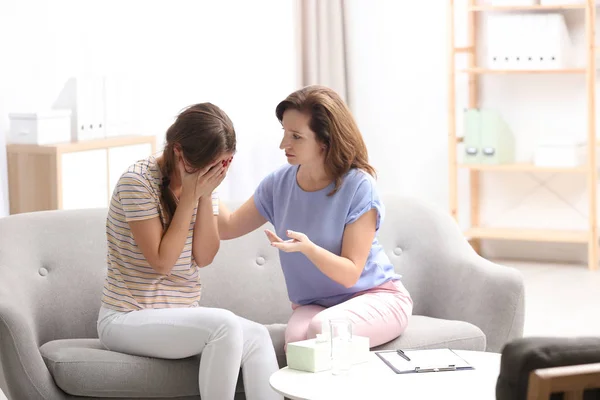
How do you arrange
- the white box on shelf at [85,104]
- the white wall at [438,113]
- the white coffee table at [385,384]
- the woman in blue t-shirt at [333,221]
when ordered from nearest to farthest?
the white coffee table at [385,384]
the woman in blue t-shirt at [333,221]
the white box on shelf at [85,104]
the white wall at [438,113]

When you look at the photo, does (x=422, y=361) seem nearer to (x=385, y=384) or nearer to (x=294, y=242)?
(x=385, y=384)

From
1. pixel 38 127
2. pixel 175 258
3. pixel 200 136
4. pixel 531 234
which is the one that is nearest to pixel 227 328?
pixel 175 258

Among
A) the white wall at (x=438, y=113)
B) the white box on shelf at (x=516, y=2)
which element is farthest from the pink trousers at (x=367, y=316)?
the white wall at (x=438, y=113)

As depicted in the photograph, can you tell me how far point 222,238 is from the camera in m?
2.92

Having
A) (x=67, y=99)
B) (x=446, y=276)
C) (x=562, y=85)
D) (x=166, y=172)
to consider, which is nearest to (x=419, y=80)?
(x=562, y=85)

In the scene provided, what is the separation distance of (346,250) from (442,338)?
1.21ft

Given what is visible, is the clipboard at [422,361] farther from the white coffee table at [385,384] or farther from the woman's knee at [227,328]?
the woman's knee at [227,328]

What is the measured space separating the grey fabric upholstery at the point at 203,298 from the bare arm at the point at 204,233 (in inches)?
11.9

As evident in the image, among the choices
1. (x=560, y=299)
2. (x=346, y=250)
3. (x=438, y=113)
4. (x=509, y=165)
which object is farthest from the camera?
(x=438, y=113)

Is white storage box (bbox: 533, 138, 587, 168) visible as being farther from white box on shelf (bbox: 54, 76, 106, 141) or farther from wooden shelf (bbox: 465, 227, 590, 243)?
white box on shelf (bbox: 54, 76, 106, 141)

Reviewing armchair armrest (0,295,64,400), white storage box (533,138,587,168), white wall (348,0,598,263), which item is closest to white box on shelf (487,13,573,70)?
white wall (348,0,598,263)

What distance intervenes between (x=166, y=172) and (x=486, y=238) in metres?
3.63

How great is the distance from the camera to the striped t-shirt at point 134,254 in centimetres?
261

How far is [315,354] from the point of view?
90.9 inches
